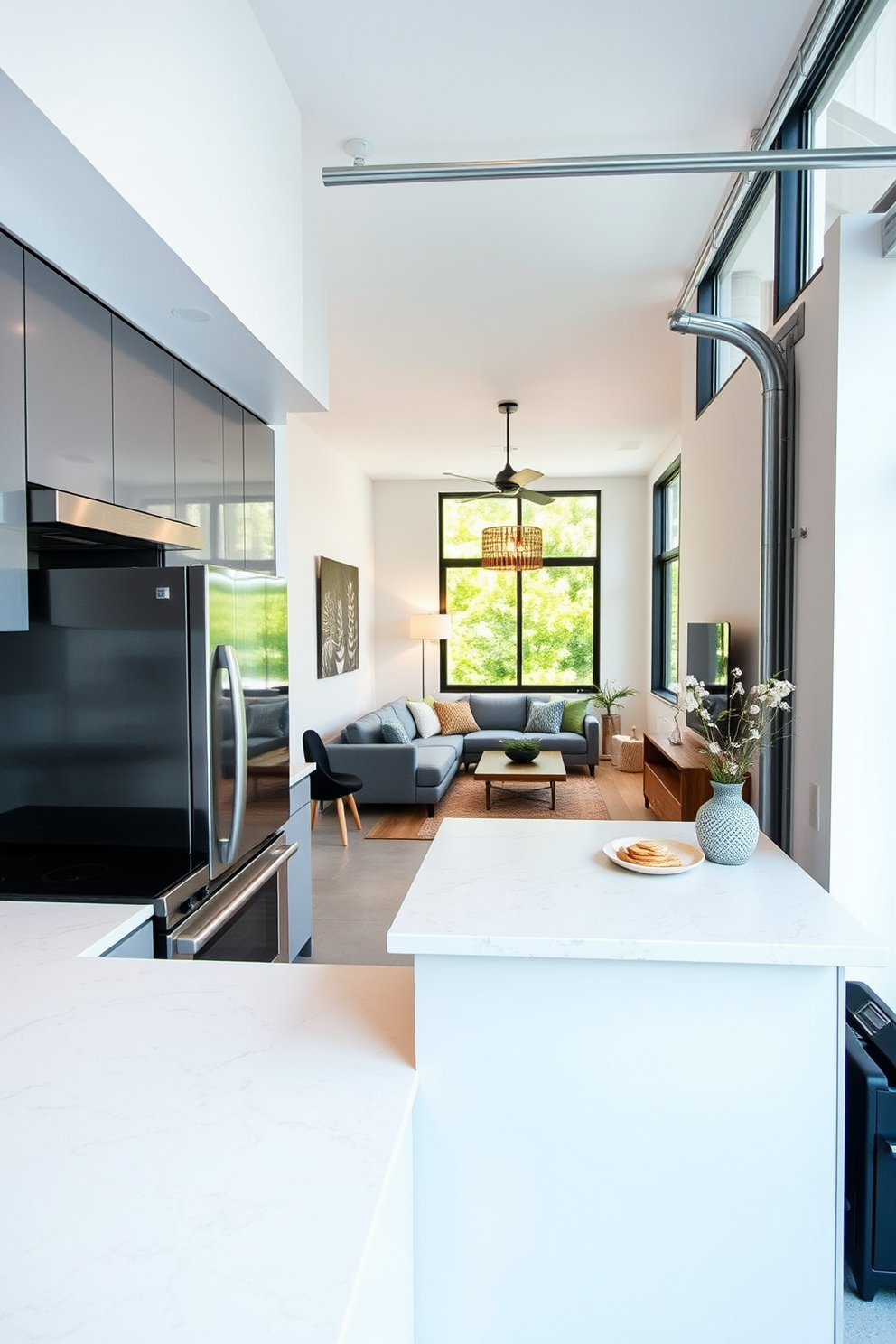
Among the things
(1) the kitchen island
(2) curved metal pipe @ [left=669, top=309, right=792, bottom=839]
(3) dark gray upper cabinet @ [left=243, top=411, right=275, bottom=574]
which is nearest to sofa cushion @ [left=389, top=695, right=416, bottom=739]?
(3) dark gray upper cabinet @ [left=243, top=411, right=275, bottom=574]

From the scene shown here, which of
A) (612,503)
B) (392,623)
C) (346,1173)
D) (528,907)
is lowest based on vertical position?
(346,1173)

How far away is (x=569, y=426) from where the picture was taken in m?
6.82

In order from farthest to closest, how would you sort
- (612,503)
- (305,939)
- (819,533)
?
(612,503)
(305,939)
(819,533)

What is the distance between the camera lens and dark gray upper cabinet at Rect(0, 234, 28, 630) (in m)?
1.69

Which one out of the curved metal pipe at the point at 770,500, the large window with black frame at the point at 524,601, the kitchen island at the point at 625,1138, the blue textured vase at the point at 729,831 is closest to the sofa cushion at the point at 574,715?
the large window with black frame at the point at 524,601

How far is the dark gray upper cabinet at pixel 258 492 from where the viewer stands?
Result: 122 inches

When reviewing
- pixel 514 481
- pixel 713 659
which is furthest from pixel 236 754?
pixel 514 481

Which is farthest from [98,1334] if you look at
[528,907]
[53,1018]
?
[528,907]

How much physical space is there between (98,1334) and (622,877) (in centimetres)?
102

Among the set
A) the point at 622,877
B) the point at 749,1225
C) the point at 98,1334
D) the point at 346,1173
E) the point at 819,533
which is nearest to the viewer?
the point at 98,1334

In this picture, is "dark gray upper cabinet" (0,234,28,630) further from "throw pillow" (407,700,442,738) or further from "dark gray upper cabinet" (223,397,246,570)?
"throw pillow" (407,700,442,738)

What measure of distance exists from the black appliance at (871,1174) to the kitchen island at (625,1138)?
56 cm

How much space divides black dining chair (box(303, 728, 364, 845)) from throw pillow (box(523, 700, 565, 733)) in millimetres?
2726

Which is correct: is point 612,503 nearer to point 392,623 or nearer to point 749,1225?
point 392,623
